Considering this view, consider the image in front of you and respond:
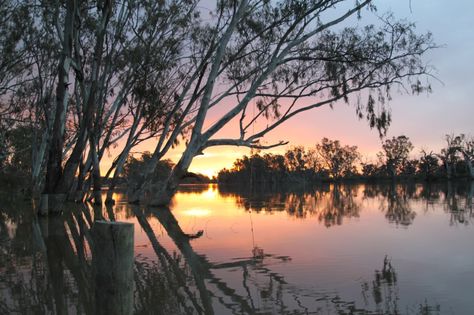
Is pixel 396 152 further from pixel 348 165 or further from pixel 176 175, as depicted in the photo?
pixel 176 175

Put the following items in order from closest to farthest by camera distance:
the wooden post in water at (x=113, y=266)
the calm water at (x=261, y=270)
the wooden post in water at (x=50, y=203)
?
the wooden post in water at (x=113, y=266)
the calm water at (x=261, y=270)
the wooden post in water at (x=50, y=203)

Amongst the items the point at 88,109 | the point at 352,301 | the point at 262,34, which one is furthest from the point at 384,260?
the point at 262,34

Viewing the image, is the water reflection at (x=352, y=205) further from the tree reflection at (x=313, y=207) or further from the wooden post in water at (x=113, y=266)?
the wooden post in water at (x=113, y=266)

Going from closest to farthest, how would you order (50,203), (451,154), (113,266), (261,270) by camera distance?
(113,266) < (261,270) < (50,203) < (451,154)

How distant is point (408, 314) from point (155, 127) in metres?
20.3

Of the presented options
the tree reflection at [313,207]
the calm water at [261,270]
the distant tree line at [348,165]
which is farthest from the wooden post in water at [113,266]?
the distant tree line at [348,165]

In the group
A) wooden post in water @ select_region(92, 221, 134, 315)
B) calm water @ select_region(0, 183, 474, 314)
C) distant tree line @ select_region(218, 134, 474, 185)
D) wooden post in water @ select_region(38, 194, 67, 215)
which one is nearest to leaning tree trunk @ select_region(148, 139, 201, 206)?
wooden post in water @ select_region(38, 194, 67, 215)

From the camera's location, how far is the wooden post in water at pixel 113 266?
12.6ft

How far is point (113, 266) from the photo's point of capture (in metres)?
3.90

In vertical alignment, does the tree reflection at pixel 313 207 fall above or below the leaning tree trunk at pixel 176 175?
below

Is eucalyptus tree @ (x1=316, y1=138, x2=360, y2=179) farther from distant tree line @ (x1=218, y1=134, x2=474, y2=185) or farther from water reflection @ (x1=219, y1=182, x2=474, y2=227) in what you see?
water reflection @ (x1=219, y1=182, x2=474, y2=227)

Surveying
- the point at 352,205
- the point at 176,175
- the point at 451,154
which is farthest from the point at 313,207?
the point at 451,154

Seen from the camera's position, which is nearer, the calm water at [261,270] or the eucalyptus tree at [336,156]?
the calm water at [261,270]

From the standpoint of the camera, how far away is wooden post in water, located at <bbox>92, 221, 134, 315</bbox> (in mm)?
3852
